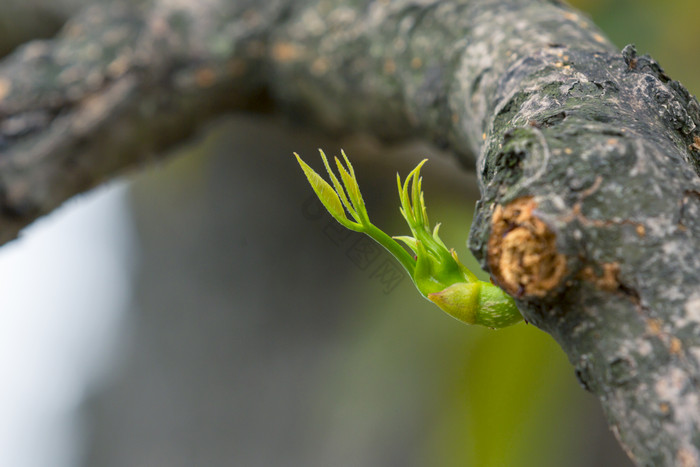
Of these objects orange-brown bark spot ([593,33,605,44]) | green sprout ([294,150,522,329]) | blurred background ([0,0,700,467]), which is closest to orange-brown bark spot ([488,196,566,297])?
green sprout ([294,150,522,329])

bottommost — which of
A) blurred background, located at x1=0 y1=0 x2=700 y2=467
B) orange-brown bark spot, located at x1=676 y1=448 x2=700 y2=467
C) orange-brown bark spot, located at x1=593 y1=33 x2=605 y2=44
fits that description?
blurred background, located at x1=0 y1=0 x2=700 y2=467

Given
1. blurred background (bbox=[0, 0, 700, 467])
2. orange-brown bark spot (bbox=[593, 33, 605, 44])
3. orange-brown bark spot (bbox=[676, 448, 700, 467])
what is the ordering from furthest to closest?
blurred background (bbox=[0, 0, 700, 467]) → orange-brown bark spot (bbox=[593, 33, 605, 44]) → orange-brown bark spot (bbox=[676, 448, 700, 467])

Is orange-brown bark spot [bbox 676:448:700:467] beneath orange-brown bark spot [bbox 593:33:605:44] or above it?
above

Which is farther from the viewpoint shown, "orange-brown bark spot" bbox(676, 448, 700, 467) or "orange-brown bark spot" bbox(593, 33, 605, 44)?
"orange-brown bark spot" bbox(593, 33, 605, 44)

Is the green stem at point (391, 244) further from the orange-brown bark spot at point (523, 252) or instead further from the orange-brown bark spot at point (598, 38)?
the orange-brown bark spot at point (598, 38)

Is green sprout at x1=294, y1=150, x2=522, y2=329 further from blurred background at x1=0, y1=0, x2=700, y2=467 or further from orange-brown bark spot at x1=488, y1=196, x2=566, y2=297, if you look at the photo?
blurred background at x1=0, y1=0, x2=700, y2=467

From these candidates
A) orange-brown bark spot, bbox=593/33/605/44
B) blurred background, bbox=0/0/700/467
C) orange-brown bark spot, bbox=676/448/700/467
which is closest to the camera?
orange-brown bark spot, bbox=676/448/700/467
